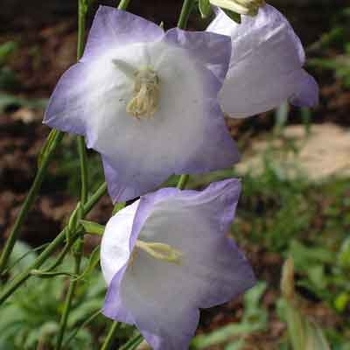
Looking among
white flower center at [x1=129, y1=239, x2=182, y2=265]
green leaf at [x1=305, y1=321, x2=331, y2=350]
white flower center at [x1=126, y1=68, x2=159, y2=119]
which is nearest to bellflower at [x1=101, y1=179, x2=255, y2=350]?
white flower center at [x1=129, y1=239, x2=182, y2=265]

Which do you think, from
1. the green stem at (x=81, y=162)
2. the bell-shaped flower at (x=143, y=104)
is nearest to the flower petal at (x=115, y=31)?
the bell-shaped flower at (x=143, y=104)

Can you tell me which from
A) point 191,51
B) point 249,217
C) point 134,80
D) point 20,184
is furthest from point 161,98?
point 20,184

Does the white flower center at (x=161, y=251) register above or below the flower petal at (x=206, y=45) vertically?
below

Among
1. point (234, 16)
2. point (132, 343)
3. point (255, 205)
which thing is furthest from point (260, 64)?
point (255, 205)

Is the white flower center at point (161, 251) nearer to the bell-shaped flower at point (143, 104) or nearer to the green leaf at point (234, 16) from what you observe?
the bell-shaped flower at point (143, 104)

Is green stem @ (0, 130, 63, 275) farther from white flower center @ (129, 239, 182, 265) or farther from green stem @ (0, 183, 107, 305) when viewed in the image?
white flower center @ (129, 239, 182, 265)

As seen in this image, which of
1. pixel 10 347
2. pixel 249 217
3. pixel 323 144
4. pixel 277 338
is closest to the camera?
pixel 10 347

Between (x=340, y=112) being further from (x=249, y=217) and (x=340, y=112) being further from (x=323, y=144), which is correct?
(x=249, y=217)

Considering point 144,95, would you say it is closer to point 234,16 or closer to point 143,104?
point 143,104
